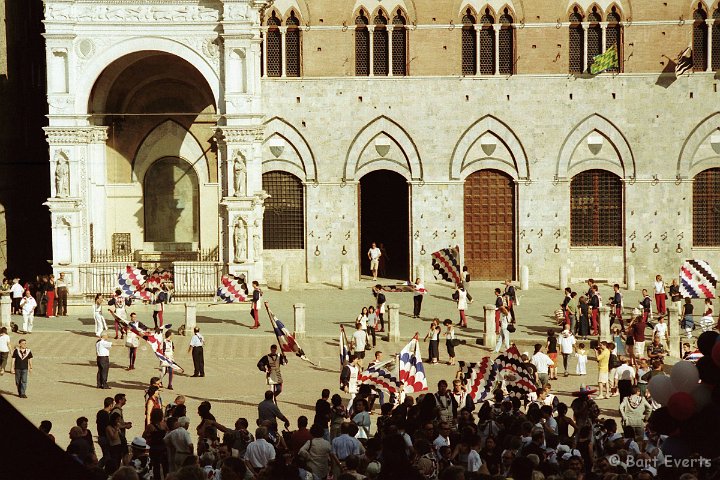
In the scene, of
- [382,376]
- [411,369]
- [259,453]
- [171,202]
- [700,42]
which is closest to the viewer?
[259,453]

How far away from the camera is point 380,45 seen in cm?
4441

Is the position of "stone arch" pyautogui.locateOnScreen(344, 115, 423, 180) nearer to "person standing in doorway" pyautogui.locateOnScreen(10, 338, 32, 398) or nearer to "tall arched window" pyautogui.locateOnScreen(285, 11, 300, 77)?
"tall arched window" pyautogui.locateOnScreen(285, 11, 300, 77)

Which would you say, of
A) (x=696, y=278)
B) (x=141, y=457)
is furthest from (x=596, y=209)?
(x=141, y=457)

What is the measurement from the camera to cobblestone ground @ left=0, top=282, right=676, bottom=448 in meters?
24.5

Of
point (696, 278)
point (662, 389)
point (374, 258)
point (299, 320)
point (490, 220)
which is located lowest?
point (299, 320)

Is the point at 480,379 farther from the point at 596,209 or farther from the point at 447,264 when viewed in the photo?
the point at 596,209

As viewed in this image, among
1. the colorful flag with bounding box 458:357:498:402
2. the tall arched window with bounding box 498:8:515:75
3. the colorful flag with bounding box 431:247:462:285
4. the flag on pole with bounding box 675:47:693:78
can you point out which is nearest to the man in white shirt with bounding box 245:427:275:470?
the colorful flag with bounding box 458:357:498:402

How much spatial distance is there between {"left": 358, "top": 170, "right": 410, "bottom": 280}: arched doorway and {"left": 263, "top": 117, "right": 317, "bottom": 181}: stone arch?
12.3 ft

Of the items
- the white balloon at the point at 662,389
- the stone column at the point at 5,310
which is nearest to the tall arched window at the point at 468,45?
the stone column at the point at 5,310

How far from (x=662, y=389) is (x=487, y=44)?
114 feet

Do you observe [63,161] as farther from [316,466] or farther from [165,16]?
[316,466]

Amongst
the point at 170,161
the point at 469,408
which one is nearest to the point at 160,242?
the point at 170,161

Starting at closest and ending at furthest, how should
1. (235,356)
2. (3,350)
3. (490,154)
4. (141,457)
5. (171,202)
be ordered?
1. (141,457)
2. (3,350)
3. (235,356)
4. (171,202)
5. (490,154)

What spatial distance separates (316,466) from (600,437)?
14.1 ft
